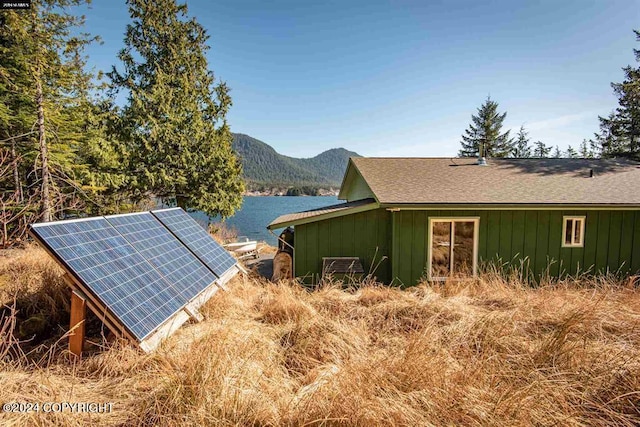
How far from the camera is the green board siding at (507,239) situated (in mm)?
7242

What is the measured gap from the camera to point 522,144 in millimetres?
39312

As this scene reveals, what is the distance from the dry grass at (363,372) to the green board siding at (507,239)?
10.2ft

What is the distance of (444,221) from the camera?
23.9 ft

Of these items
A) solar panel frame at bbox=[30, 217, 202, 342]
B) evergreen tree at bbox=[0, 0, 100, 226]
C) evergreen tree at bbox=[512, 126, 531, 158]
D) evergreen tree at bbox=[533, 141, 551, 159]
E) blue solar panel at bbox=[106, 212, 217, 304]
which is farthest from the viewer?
evergreen tree at bbox=[533, 141, 551, 159]

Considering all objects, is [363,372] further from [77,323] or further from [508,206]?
[508,206]

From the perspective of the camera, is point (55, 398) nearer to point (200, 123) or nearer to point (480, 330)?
point (480, 330)

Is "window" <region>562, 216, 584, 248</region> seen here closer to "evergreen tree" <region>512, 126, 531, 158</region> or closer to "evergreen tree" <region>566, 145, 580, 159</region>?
"evergreen tree" <region>512, 126, 531, 158</region>

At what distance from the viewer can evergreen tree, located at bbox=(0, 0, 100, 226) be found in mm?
8492

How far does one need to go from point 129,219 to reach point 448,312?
203 inches

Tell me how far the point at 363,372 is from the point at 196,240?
4.27 meters

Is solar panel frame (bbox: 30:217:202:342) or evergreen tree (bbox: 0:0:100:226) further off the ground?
evergreen tree (bbox: 0:0:100:226)

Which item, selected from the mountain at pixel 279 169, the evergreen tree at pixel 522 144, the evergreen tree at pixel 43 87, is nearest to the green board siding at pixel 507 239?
the evergreen tree at pixel 43 87

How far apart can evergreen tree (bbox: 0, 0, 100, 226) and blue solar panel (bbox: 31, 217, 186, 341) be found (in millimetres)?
6420

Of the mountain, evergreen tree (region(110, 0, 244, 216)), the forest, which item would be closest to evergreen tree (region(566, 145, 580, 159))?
the forest
